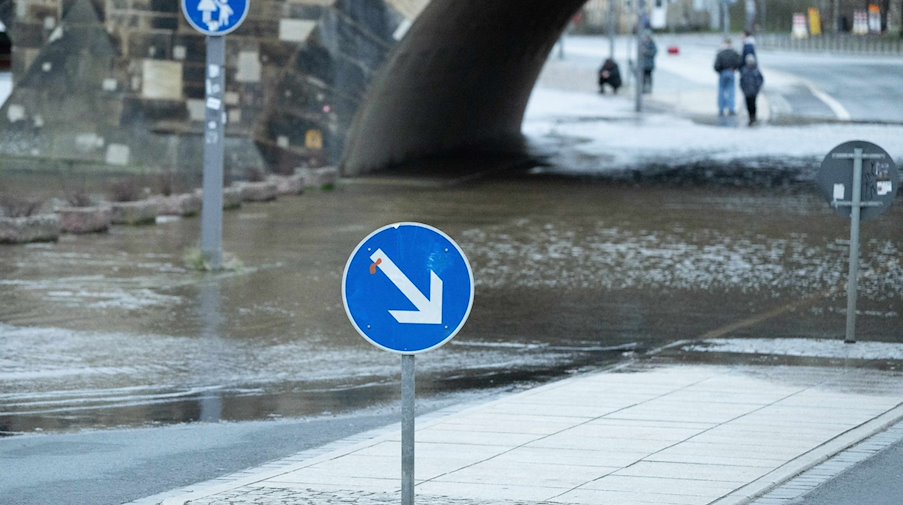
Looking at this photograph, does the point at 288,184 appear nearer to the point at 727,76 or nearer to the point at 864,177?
the point at 864,177

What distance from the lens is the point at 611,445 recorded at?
31.2ft

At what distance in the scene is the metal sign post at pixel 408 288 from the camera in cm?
700

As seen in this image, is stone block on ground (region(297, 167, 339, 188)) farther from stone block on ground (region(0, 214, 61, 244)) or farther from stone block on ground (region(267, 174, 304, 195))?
stone block on ground (region(0, 214, 61, 244))

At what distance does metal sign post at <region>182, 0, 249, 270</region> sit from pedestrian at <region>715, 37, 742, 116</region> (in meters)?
24.1

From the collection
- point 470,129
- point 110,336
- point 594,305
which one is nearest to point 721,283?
point 594,305

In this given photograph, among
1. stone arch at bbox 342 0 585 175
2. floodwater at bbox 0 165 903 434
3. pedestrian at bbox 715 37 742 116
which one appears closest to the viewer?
floodwater at bbox 0 165 903 434

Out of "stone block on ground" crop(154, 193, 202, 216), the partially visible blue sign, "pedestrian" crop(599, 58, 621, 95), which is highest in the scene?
the partially visible blue sign

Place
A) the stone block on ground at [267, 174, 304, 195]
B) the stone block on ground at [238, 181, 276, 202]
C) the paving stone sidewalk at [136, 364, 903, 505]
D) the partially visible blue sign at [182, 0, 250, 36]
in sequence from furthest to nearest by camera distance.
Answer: the stone block on ground at [267, 174, 304, 195]
the stone block on ground at [238, 181, 276, 202]
the partially visible blue sign at [182, 0, 250, 36]
the paving stone sidewalk at [136, 364, 903, 505]

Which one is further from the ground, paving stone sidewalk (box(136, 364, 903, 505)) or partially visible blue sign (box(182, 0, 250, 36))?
partially visible blue sign (box(182, 0, 250, 36))

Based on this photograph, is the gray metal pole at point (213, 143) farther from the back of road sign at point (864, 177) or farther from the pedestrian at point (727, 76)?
the pedestrian at point (727, 76)

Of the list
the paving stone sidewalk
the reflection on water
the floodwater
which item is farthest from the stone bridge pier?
the paving stone sidewalk

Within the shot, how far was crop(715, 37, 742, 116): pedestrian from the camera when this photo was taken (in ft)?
133

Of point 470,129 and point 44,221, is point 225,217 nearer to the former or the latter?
point 44,221

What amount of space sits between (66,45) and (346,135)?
14.5ft
